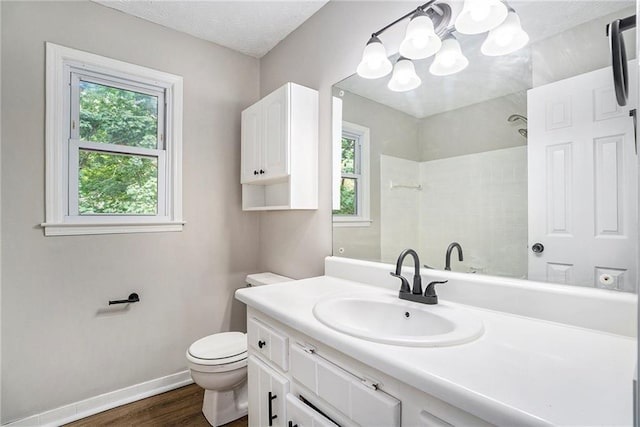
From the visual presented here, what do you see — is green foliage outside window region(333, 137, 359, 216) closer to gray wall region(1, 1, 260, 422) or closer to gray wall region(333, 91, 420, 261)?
gray wall region(333, 91, 420, 261)

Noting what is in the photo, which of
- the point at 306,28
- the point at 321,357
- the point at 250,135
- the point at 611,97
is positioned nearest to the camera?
the point at 611,97

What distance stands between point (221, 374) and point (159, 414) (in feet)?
1.90

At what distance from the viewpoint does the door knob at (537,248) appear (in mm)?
1038

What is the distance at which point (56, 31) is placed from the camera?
5.81ft

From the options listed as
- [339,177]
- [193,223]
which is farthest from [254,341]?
[193,223]

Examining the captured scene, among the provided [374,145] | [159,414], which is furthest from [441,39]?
[159,414]

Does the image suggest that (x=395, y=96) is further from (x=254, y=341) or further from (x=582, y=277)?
(x=254, y=341)

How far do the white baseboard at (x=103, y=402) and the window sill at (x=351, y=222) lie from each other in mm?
1549

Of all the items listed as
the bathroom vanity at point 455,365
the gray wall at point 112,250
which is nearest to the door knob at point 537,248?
the bathroom vanity at point 455,365

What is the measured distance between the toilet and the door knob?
59.4 inches

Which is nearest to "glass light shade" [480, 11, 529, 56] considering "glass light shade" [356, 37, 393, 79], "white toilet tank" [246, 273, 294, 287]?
"glass light shade" [356, 37, 393, 79]

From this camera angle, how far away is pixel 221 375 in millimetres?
1679

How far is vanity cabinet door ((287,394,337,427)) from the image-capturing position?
0.95m

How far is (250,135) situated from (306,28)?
0.81m
